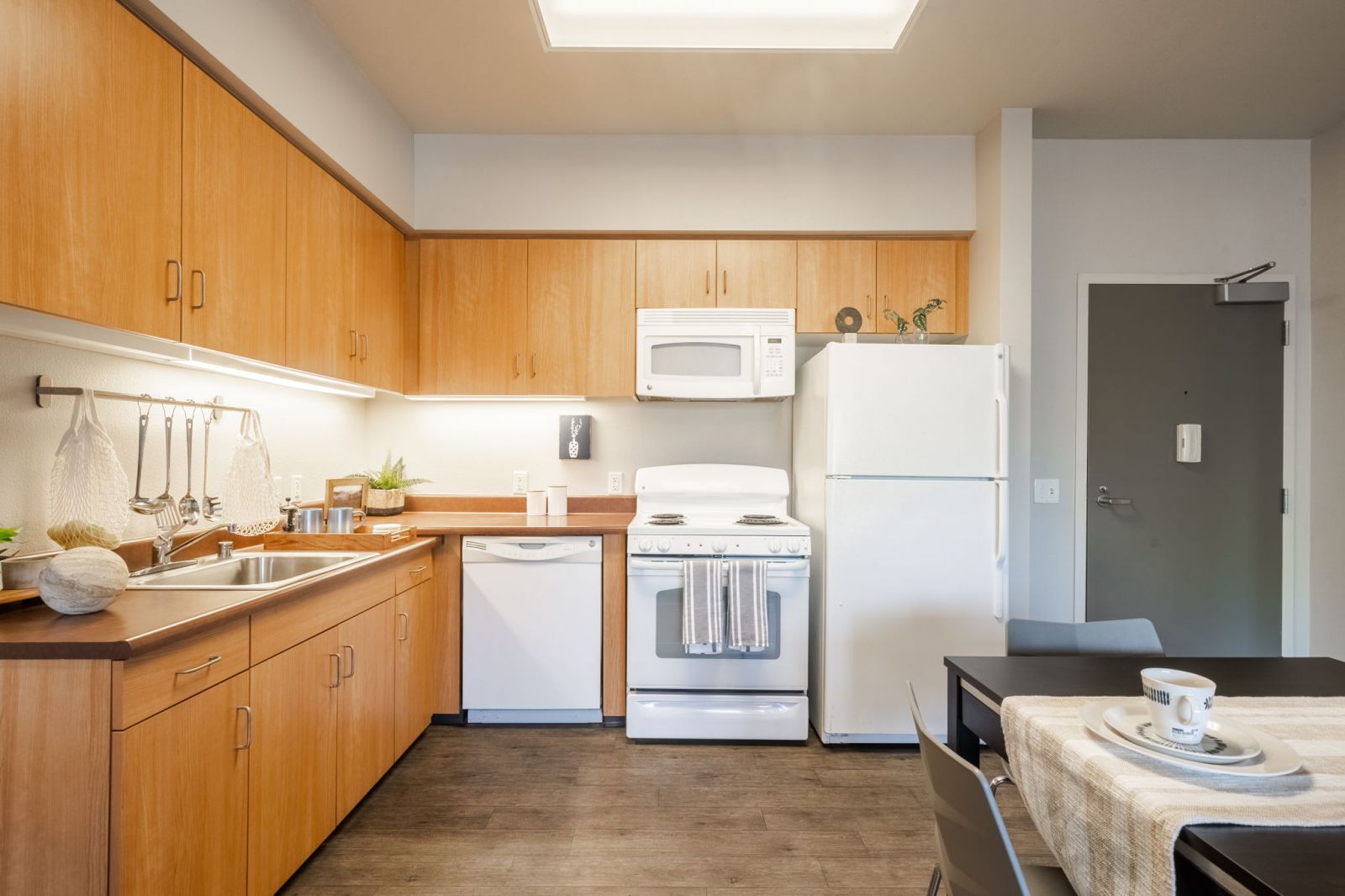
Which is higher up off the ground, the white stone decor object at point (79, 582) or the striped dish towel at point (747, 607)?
the white stone decor object at point (79, 582)

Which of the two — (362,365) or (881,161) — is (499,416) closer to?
(362,365)

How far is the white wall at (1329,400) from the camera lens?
2.93 m

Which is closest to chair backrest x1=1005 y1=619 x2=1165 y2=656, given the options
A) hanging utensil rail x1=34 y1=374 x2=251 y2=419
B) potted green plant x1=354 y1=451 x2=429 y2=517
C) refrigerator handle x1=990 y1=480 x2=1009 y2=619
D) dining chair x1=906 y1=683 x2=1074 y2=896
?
dining chair x1=906 y1=683 x2=1074 y2=896

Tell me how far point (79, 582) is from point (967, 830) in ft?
5.67

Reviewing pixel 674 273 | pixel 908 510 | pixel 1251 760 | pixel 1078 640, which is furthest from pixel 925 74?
pixel 1251 760

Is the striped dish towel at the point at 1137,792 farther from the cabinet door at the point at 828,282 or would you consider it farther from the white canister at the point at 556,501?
the white canister at the point at 556,501

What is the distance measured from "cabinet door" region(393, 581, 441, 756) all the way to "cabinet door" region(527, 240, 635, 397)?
119cm

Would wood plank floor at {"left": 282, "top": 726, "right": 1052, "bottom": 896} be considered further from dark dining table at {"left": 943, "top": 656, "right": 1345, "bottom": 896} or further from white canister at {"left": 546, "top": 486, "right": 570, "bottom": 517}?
white canister at {"left": 546, "top": 486, "right": 570, "bottom": 517}

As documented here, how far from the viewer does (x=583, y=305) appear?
3158 millimetres

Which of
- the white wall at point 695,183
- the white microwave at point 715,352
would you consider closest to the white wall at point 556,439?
the white microwave at point 715,352

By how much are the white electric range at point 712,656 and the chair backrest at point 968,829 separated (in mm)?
1670

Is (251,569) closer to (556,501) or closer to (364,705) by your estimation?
(364,705)

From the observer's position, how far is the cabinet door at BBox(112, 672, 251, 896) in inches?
47.0

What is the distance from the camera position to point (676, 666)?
8.92ft
